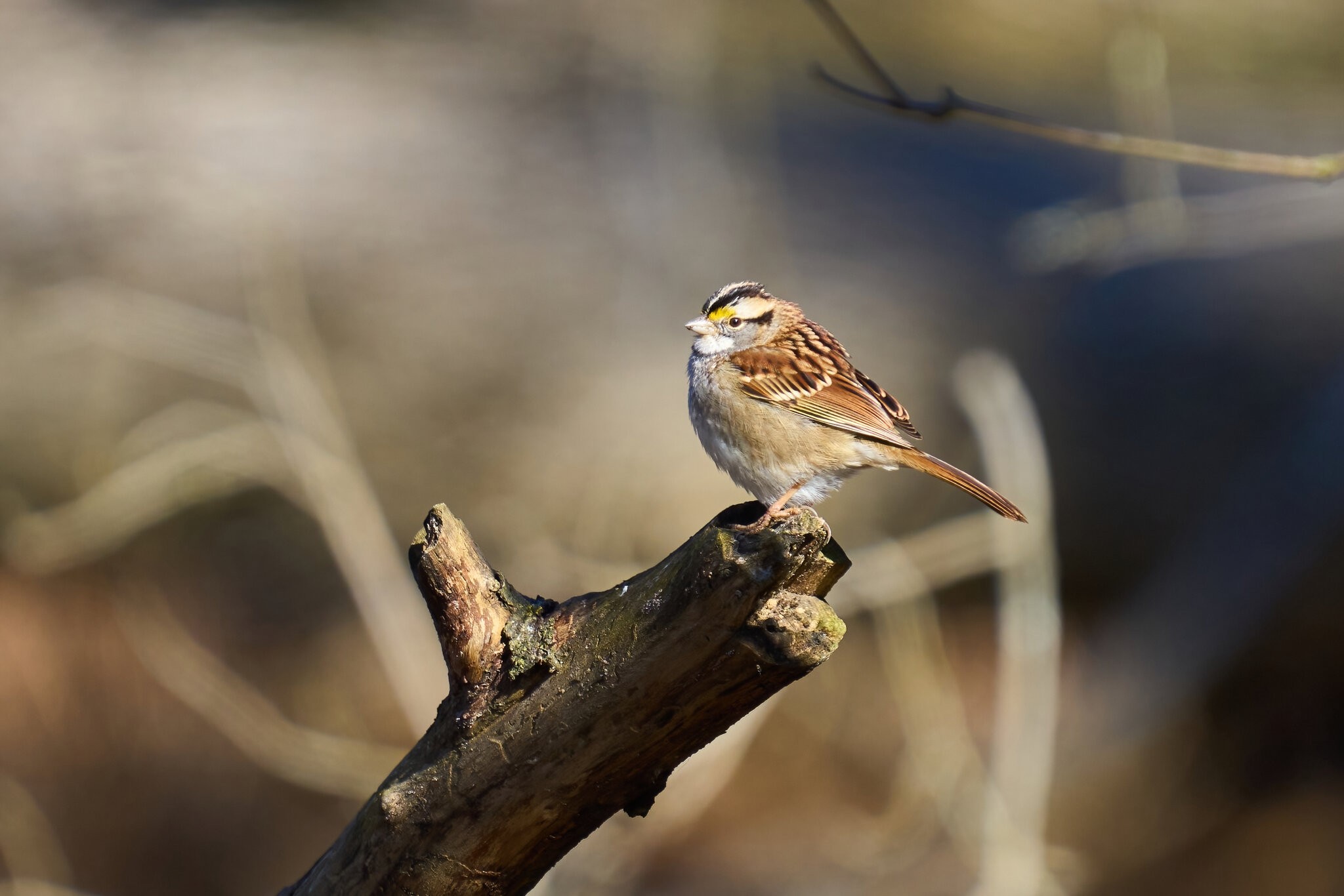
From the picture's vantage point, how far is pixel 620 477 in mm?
6941

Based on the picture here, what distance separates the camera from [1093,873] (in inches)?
262

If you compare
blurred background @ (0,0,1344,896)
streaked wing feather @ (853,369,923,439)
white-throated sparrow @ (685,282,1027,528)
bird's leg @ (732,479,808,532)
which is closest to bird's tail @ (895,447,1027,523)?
Result: white-throated sparrow @ (685,282,1027,528)

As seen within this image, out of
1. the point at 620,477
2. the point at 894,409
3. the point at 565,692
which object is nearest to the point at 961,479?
the point at 894,409

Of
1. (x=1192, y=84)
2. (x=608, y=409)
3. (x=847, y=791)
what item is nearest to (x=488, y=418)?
(x=608, y=409)

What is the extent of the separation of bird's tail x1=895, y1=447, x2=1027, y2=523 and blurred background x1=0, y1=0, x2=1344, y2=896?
176 centimetres

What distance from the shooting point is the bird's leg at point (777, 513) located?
2.05 m

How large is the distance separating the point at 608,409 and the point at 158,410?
2.73 metres

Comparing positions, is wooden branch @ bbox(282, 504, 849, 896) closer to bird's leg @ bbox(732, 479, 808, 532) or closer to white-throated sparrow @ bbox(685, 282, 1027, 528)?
bird's leg @ bbox(732, 479, 808, 532)

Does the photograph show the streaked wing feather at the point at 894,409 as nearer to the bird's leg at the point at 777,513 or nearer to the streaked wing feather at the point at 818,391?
the streaked wing feather at the point at 818,391

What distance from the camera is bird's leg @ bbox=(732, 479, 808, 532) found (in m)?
2.05

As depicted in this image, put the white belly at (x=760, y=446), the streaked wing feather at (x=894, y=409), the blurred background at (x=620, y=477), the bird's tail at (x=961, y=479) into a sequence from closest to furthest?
1. the bird's tail at (x=961, y=479)
2. the white belly at (x=760, y=446)
3. the streaked wing feather at (x=894, y=409)
4. the blurred background at (x=620, y=477)

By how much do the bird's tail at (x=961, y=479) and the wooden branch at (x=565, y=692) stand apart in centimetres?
110

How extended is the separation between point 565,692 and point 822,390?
1.68 metres

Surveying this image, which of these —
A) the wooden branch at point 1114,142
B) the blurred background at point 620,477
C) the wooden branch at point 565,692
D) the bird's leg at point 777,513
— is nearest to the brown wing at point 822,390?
the bird's leg at point 777,513
